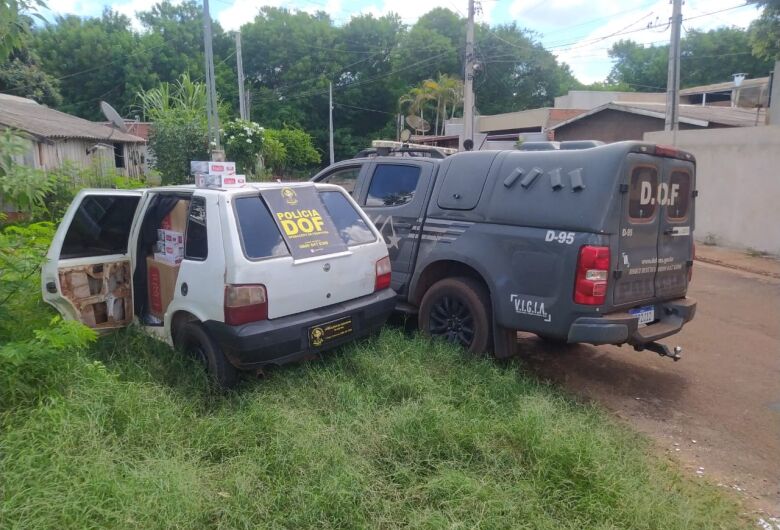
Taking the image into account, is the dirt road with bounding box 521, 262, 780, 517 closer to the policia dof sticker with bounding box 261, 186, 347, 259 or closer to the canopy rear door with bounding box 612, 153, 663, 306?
the canopy rear door with bounding box 612, 153, 663, 306

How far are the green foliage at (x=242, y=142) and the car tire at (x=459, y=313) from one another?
14.7 m

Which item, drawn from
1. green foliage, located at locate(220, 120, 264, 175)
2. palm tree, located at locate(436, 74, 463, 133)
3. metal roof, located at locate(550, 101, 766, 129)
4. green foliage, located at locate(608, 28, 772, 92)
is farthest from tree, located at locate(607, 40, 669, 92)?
green foliage, located at locate(220, 120, 264, 175)

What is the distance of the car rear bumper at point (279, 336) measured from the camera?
3762 millimetres

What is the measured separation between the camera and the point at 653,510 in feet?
9.36

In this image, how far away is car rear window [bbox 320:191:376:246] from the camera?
4.63 meters

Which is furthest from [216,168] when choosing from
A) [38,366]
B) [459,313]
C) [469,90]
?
[469,90]

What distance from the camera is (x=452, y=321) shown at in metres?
5.00

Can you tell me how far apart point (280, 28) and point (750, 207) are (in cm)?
4391

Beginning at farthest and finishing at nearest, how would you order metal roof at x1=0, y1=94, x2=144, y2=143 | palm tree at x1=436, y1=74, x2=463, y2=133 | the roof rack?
palm tree at x1=436, y1=74, x2=463, y2=133 < metal roof at x1=0, y1=94, x2=144, y2=143 < the roof rack

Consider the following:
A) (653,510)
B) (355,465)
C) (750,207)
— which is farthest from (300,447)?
(750,207)

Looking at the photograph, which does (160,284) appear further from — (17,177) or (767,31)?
(767,31)

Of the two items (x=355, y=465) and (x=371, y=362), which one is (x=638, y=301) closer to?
(x=371, y=362)

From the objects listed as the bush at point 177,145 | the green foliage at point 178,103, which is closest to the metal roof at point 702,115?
the bush at point 177,145

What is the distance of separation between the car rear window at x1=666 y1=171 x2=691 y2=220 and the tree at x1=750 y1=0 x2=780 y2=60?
404 inches
